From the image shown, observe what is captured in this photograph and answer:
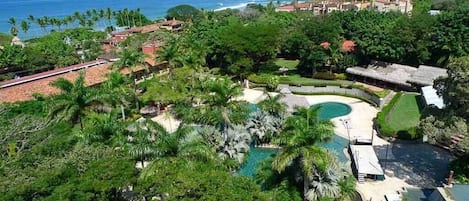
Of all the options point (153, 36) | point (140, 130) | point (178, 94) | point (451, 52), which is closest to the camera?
point (140, 130)

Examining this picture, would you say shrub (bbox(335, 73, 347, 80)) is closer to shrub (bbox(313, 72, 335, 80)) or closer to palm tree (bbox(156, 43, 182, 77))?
shrub (bbox(313, 72, 335, 80))

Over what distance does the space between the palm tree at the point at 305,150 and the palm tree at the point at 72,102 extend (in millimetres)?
14119

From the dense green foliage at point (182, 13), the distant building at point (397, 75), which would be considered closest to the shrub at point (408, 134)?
the distant building at point (397, 75)

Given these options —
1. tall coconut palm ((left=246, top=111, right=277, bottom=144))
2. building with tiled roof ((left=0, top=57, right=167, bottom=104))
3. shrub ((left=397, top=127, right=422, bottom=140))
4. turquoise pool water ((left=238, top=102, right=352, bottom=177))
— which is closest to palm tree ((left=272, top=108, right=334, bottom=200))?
turquoise pool water ((left=238, top=102, right=352, bottom=177))

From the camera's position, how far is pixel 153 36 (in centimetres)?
6750

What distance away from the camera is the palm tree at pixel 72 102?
24.5 m

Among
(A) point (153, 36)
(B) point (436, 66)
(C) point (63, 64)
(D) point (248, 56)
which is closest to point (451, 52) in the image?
(B) point (436, 66)

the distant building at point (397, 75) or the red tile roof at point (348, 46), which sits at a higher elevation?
the red tile roof at point (348, 46)

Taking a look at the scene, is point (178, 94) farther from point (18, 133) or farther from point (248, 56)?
point (18, 133)

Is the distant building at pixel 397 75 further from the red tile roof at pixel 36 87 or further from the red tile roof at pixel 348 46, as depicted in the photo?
the red tile roof at pixel 36 87

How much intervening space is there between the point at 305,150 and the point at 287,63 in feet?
133

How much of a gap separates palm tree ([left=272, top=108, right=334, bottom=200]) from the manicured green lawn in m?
16.0

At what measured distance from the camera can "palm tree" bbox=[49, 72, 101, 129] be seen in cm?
2455

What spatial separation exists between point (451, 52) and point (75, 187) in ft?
138
